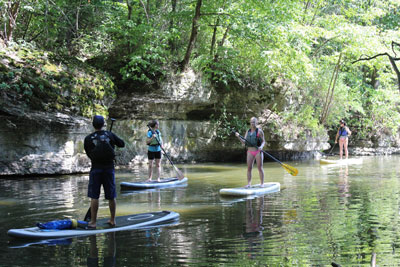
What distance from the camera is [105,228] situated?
5.98 metres

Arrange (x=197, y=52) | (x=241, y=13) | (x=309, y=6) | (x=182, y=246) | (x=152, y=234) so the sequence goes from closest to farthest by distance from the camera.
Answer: (x=182, y=246), (x=152, y=234), (x=241, y=13), (x=197, y=52), (x=309, y=6)

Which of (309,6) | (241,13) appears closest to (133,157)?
(241,13)

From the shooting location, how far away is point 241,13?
53.0 ft

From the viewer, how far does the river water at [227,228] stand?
4629 mm

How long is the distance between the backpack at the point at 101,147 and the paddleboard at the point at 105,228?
1006mm

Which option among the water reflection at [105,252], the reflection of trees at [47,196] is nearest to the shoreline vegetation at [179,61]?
the reflection of trees at [47,196]

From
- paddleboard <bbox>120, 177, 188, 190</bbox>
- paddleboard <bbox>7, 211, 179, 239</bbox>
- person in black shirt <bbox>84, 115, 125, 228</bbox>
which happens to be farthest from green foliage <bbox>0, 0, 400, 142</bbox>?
paddleboard <bbox>7, 211, 179, 239</bbox>

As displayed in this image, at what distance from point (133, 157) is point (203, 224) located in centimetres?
1201

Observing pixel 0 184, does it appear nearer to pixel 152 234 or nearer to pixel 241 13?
pixel 152 234

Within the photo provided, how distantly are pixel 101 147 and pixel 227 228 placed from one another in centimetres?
218

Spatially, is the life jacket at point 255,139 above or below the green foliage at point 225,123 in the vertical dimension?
below

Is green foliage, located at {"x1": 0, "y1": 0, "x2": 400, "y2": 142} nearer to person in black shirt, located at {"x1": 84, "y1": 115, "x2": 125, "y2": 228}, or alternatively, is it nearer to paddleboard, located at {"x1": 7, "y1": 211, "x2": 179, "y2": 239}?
person in black shirt, located at {"x1": 84, "y1": 115, "x2": 125, "y2": 228}

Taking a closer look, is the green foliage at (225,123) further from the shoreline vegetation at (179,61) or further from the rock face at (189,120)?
the rock face at (189,120)

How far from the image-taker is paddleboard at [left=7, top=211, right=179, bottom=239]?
5.48 metres
